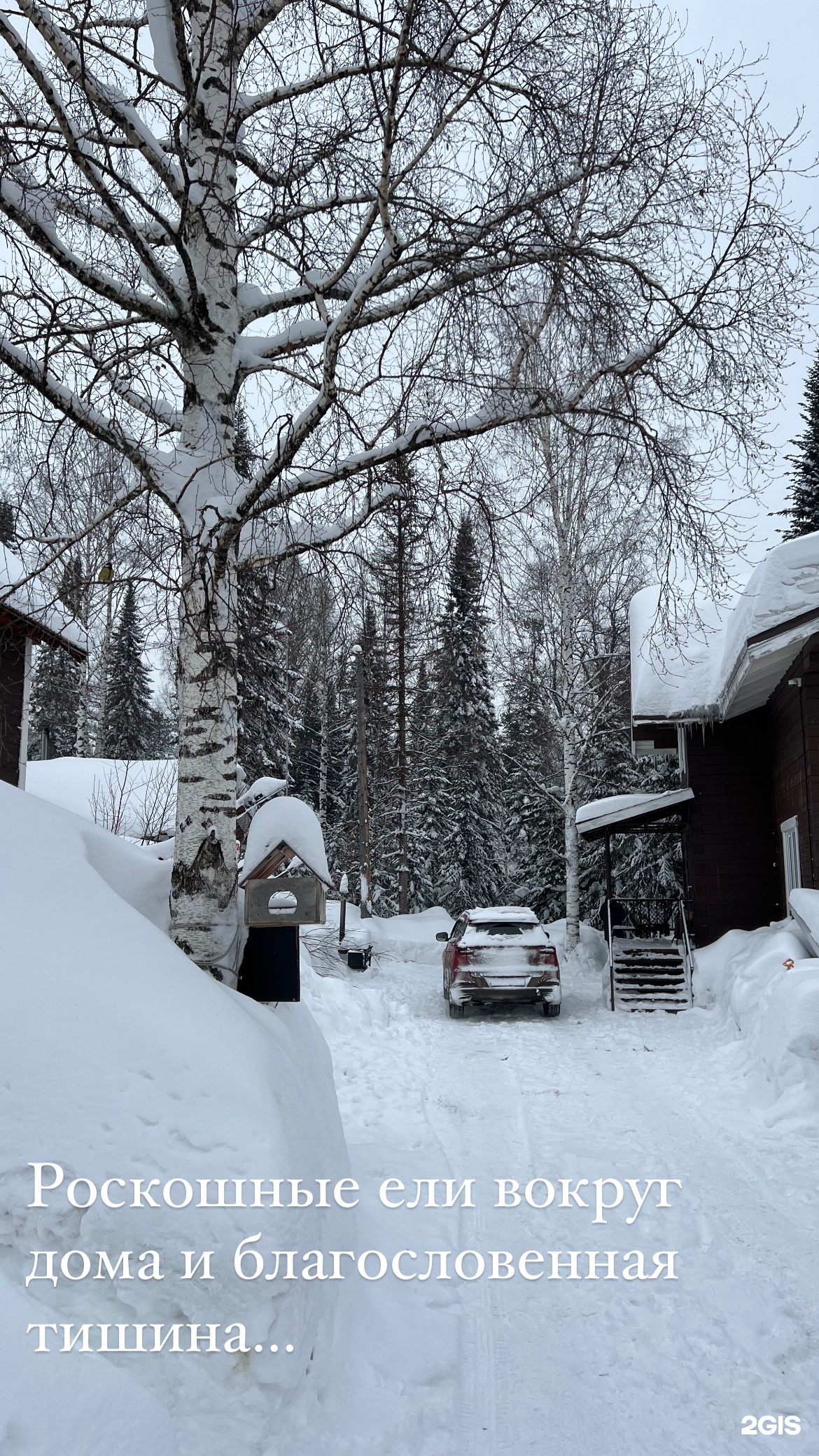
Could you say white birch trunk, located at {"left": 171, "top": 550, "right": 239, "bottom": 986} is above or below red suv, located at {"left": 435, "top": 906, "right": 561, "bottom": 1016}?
above

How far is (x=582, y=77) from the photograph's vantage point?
4.49 m

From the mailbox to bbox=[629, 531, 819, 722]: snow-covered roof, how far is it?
7.82 feet

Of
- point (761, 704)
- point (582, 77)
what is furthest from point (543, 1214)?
point (761, 704)

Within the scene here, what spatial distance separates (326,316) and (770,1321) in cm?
464

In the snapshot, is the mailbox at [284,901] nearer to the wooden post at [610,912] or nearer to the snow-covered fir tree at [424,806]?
the wooden post at [610,912]

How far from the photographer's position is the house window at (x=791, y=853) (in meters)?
12.2

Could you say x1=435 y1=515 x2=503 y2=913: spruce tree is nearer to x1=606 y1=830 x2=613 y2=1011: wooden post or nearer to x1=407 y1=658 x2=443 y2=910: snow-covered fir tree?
x1=407 y1=658 x2=443 y2=910: snow-covered fir tree

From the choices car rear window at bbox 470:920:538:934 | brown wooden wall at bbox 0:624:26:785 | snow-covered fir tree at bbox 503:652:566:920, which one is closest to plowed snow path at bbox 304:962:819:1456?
car rear window at bbox 470:920:538:934

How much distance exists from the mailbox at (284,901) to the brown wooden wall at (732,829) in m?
11.7

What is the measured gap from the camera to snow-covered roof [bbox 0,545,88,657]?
5.45 meters

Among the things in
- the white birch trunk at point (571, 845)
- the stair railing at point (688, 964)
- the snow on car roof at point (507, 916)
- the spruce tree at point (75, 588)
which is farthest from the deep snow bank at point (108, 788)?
the spruce tree at point (75, 588)

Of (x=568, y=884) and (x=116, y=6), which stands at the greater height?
(x=116, y=6)

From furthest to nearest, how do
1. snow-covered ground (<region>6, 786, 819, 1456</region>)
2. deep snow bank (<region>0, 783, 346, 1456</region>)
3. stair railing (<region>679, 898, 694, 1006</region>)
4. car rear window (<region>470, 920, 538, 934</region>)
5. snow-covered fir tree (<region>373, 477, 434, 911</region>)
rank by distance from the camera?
1. stair railing (<region>679, 898, 694, 1006</region>)
2. car rear window (<region>470, 920, 538, 934</region>)
3. snow-covered fir tree (<region>373, 477, 434, 911</region>)
4. snow-covered ground (<region>6, 786, 819, 1456</region>)
5. deep snow bank (<region>0, 783, 346, 1456</region>)

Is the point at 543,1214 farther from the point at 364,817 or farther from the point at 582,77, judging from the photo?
the point at 364,817
